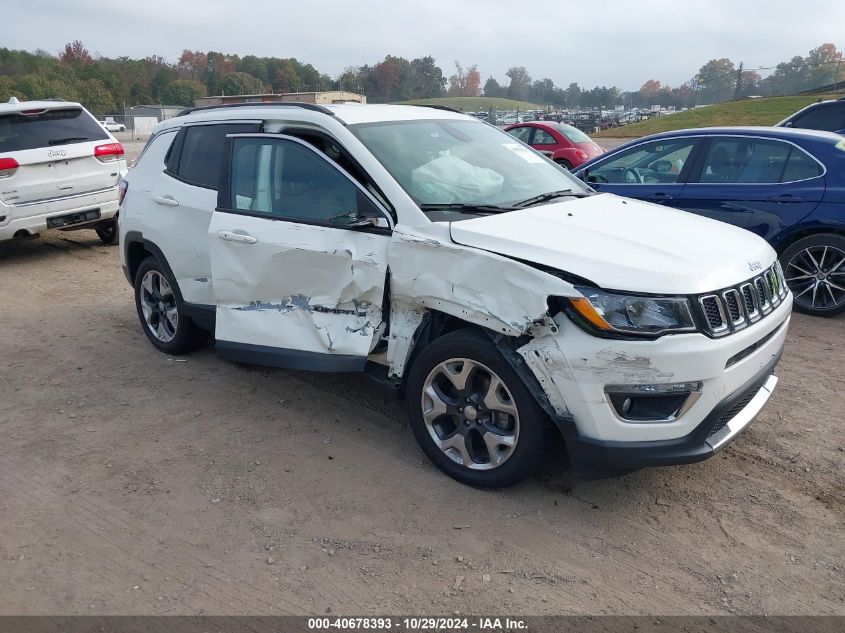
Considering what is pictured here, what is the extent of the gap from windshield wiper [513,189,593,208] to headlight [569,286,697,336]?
110 cm

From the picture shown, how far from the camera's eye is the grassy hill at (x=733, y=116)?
34.4 m

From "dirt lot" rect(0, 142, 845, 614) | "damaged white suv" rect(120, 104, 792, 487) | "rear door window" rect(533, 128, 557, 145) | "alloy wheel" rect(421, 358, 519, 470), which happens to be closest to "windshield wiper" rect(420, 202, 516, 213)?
"damaged white suv" rect(120, 104, 792, 487)

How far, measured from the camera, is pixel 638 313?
3105 millimetres

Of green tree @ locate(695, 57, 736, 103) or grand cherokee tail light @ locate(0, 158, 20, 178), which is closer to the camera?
grand cherokee tail light @ locate(0, 158, 20, 178)

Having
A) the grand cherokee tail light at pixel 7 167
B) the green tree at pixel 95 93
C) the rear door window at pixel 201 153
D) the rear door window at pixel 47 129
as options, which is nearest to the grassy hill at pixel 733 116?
the rear door window at pixel 47 129

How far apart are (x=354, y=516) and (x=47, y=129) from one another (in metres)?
7.66

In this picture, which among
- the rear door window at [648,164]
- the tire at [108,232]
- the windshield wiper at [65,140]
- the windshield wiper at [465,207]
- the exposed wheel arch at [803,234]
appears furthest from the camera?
the tire at [108,232]

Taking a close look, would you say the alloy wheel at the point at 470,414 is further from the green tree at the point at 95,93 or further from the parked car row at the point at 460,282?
the green tree at the point at 95,93

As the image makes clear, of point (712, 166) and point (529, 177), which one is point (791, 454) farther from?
point (712, 166)

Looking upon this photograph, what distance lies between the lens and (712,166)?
683 cm

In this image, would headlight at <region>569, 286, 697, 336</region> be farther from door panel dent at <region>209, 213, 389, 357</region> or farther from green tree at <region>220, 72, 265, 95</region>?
green tree at <region>220, 72, 265, 95</region>

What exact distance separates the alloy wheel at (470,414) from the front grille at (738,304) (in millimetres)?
976

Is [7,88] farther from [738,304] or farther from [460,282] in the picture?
[738,304]

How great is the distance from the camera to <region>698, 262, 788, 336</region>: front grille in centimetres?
318
